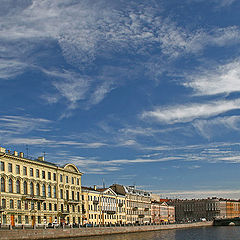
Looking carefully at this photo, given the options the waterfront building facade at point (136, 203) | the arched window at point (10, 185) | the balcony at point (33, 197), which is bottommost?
the waterfront building facade at point (136, 203)

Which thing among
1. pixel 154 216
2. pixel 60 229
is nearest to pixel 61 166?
pixel 60 229

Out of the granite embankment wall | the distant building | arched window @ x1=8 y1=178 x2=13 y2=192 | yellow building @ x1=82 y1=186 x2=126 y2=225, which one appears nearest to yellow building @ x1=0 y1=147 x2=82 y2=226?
arched window @ x1=8 y1=178 x2=13 y2=192

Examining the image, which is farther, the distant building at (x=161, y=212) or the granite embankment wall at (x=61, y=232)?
the distant building at (x=161, y=212)

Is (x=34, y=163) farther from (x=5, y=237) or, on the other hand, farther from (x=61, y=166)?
(x=5, y=237)

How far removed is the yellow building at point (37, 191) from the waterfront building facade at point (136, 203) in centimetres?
3898

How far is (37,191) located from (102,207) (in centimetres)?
3500

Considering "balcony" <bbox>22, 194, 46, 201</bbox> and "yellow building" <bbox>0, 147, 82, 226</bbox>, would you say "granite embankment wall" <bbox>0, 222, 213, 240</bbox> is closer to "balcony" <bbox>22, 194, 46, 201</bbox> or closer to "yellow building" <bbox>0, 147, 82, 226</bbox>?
"yellow building" <bbox>0, 147, 82, 226</bbox>

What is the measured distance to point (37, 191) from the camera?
79750mm

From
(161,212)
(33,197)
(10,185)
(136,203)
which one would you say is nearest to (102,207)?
(136,203)

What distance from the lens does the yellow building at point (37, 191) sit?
70.9 m

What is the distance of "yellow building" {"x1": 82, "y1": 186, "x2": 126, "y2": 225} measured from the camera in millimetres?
103356

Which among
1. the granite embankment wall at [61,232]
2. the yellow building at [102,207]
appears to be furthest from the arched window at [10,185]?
the yellow building at [102,207]

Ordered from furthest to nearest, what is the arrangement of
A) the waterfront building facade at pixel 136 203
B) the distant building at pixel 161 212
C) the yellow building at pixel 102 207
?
the distant building at pixel 161 212
the waterfront building facade at pixel 136 203
the yellow building at pixel 102 207

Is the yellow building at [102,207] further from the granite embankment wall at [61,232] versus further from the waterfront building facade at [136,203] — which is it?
the granite embankment wall at [61,232]
